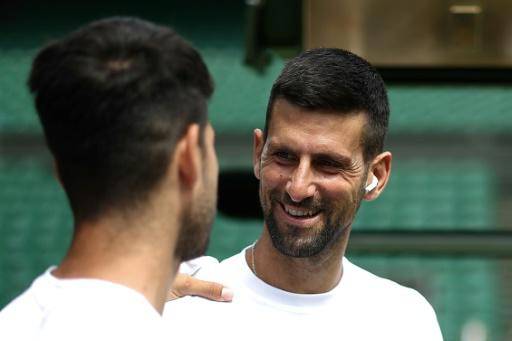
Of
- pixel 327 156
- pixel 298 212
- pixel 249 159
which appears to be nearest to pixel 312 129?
pixel 327 156

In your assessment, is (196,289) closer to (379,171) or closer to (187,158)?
(379,171)

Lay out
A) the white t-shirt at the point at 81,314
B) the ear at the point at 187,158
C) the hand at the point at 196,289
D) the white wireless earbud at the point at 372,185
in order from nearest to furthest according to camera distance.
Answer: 1. the white t-shirt at the point at 81,314
2. the ear at the point at 187,158
3. the hand at the point at 196,289
4. the white wireless earbud at the point at 372,185

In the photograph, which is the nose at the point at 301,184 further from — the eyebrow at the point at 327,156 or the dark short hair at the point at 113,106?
the dark short hair at the point at 113,106

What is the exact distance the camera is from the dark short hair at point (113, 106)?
4.95ft

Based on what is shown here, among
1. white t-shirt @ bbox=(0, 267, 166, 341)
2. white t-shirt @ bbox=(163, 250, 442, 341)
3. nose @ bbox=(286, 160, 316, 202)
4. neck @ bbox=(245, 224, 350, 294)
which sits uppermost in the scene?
white t-shirt @ bbox=(0, 267, 166, 341)

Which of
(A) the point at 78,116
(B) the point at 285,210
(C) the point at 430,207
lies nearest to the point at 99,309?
(A) the point at 78,116

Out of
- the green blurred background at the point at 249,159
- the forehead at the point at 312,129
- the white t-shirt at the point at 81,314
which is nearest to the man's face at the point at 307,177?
the forehead at the point at 312,129

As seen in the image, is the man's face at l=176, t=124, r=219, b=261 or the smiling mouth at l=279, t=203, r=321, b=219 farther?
the smiling mouth at l=279, t=203, r=321, b=219

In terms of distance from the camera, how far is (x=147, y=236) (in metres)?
1.55

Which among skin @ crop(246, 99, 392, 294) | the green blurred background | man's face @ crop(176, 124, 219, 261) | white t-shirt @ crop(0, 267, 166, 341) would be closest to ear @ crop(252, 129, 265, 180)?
skin @ crop(246, 99, 392, 294)

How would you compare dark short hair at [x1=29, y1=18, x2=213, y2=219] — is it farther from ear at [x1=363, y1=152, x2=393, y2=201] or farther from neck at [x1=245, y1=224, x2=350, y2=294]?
ear at [x1=363, y1=152, x2=393, y2=201]

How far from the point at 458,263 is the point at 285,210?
8.74ft

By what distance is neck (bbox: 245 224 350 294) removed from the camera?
2406 millimetres

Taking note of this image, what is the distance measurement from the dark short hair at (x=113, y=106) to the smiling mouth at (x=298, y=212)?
0.80 m
